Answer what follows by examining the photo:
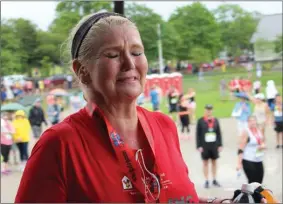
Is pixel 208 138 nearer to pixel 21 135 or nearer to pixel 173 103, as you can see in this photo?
pixel 21 135

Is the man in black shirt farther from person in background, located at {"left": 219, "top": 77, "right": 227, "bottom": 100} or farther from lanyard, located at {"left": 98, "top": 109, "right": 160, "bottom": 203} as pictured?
person in background, located at {"left": 219, "top": 77, "right": 227, "bottom": 100}

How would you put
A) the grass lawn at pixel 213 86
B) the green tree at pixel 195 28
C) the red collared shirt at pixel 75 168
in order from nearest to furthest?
the red collared shirt at pixel 75 168, the green tree at pixel 195 28, the grass lawn at pixel 213 86

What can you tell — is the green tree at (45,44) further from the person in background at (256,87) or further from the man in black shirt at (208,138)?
the person in background at (256,87)

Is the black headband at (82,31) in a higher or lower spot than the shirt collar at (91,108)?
higher

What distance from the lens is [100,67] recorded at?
2.67 ft

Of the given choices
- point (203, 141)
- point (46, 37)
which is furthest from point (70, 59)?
point (46, 37)

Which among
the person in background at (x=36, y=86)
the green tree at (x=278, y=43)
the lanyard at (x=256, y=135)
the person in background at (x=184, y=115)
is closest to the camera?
the lanyard at (x=256, y=135)

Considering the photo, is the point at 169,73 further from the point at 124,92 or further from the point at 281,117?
the point at 124,92

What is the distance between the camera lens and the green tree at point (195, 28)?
31.4 ft

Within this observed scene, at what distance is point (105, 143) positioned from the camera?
81cm

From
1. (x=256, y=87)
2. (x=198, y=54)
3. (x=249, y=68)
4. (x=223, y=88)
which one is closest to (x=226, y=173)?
(x=256, y=87)

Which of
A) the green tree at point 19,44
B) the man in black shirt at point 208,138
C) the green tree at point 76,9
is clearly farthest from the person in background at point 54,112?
the man in black shirt at point 208,138

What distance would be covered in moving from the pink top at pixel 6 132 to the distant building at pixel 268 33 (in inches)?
392

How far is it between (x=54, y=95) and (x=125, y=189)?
7.70 m
